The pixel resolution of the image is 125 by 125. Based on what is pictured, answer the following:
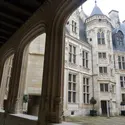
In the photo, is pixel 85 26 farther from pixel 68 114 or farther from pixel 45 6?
pixel 45 6

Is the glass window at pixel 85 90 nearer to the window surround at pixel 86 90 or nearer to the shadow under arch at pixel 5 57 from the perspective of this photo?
the window surround at pixel 86 90

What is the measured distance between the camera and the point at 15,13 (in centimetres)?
315

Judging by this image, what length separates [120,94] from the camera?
34.6 feet

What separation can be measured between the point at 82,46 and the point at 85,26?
2.54 metres

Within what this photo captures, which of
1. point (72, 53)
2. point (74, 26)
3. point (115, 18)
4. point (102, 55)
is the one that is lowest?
point (72, 53)

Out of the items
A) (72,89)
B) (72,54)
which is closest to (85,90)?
(72,89)

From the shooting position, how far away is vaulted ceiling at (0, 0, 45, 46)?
2834 millimetres

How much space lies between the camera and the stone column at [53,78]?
197 centimetres

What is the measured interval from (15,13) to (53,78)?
189 cm

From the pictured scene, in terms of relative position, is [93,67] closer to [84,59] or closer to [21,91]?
[84,59]

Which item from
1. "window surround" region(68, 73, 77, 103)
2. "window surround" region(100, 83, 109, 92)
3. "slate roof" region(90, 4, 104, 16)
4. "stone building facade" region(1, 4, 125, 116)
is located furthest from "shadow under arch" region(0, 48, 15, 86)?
"slate roof" region(90, 4, 104, 16)

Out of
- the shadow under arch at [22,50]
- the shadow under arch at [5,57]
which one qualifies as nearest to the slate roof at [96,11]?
the shadow under arch at [5,57]

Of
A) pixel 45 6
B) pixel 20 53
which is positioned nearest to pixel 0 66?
pixel 20 53

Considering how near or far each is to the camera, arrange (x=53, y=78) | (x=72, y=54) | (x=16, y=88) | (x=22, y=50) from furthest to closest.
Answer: (x=72, y=54) → (x=22, y=50) → (x=16, y=88) → (x=53, y=78)
